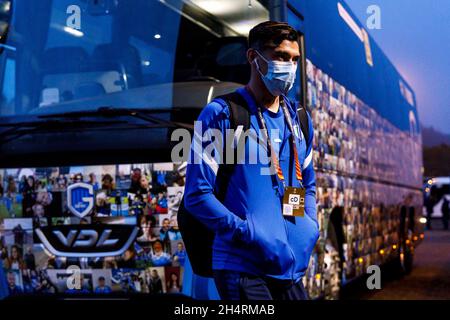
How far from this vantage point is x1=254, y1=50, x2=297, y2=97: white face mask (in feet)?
13.0

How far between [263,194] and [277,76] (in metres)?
0.54

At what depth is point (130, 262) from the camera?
240 inches

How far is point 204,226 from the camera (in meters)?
3.92

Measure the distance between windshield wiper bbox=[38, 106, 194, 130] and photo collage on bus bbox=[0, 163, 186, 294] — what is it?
11.5 inches

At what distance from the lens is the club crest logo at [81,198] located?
6.15 m

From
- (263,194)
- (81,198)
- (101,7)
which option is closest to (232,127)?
(263,194)

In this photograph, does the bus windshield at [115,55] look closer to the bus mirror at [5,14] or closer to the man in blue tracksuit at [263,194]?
the bus mirror at [5,14]

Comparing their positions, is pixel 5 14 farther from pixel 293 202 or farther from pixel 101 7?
pixel 293 202

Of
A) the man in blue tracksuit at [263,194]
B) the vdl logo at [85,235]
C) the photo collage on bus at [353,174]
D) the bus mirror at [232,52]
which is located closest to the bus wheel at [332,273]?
the photo collage on bus at [353,174]

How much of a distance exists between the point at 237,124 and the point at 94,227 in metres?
2.59

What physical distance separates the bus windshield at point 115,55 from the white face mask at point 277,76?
217cm

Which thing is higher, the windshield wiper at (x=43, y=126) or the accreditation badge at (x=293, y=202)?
the windshield wiper at (x=43, y=126)

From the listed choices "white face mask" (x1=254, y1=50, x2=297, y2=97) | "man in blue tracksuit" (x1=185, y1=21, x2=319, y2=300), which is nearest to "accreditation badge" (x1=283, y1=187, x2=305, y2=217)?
"man in blue tracksuit" (x1=185, y1=21, x2=319, y2=300)
